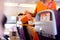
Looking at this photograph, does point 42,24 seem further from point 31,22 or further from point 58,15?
point 31,22

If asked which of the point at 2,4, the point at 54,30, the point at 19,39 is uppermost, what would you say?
the point at 2,4

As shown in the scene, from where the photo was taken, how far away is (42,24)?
754 mm

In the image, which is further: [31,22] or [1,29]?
[31,22]

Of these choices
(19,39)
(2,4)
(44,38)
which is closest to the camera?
(2,4)

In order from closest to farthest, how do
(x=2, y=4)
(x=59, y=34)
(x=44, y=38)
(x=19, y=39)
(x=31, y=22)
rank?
(x=2, y=4)
(x=59, y=34)
(x=44, y=38)
(x=31, y=22)
(x=19, y=39)

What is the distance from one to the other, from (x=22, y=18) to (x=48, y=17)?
1.38ft

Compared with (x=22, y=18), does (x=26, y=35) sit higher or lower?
lower

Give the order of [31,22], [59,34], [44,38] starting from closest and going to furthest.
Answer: [59,34] < [44,38] < [31,22]

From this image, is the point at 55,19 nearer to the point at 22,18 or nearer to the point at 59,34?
→ the point at 59,34

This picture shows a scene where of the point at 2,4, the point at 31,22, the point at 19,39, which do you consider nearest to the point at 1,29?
the point at 2,4

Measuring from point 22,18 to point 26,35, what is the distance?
158mm

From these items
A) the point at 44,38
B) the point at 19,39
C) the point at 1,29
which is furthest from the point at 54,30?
the point at 19,39

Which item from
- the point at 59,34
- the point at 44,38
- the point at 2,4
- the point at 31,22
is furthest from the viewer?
the point at 31,22

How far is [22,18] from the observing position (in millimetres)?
1113
